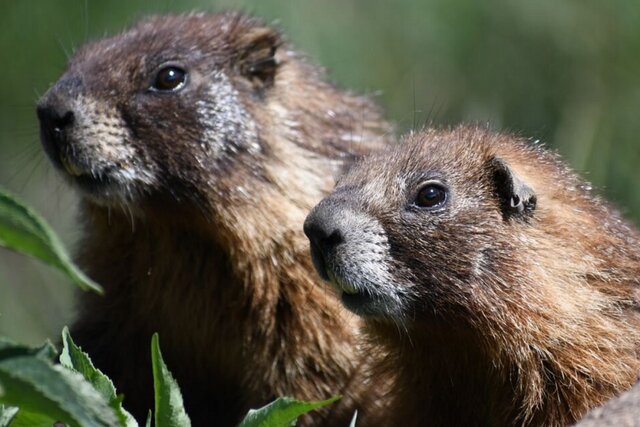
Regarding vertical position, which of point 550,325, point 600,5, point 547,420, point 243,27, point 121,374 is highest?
point 600,5

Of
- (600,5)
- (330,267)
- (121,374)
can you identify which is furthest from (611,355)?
(600,5)

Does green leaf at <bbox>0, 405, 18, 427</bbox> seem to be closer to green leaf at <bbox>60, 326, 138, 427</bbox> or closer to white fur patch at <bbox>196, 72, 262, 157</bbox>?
green leaf at <bbox>60, 326, 138, 427</bbox>

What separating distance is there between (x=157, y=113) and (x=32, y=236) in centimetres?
329

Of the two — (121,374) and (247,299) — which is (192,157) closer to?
(247,299)

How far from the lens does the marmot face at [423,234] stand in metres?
5.64

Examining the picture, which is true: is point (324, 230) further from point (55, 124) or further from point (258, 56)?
point (258, 56)

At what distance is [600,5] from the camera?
455 inches

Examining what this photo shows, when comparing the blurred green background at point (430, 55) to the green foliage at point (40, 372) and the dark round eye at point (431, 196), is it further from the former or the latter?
the green foliage at point (40, 372)

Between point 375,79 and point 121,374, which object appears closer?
point 121,374

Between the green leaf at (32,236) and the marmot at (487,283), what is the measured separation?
2.11 m

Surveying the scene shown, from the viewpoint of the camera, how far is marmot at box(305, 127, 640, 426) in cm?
566

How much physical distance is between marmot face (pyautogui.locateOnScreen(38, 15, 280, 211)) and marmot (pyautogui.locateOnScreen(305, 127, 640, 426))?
1.16 meters

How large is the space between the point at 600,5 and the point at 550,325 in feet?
21.3

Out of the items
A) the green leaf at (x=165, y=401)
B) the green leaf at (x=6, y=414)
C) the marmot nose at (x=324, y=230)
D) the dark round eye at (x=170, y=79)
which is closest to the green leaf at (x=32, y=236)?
the green leaf at (x=6, y=414)
